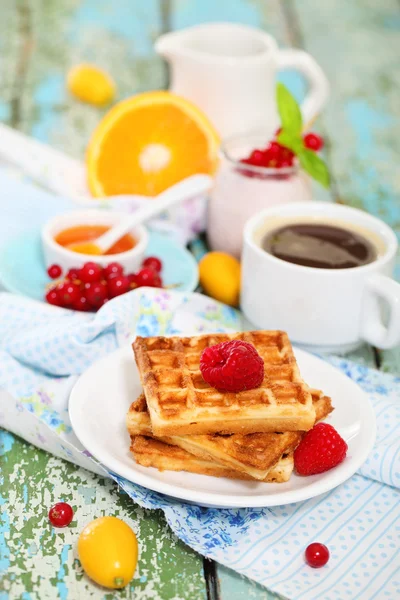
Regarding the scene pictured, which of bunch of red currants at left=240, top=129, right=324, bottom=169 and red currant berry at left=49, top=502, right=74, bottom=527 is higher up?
bunch of red currants at left=240, top=129, right=324, bottom=169

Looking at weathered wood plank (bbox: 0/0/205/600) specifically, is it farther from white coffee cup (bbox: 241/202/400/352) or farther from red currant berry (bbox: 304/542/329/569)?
white coffee cup (bbox: 241/202/400/352)

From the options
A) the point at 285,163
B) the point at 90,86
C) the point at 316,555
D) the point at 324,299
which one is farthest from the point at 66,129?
the point at 316,555

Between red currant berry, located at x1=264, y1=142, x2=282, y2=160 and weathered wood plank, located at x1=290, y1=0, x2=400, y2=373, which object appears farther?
weathered wood plank, located at x1=290, y1=0, x2=400, y2=373

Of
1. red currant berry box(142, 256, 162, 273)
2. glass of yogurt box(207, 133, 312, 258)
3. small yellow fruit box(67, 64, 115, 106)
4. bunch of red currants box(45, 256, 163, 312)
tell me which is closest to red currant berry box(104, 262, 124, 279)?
bunch of red currants box(45, 256, 163, 312)

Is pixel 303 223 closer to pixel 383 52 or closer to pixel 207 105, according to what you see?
pixel 207 105

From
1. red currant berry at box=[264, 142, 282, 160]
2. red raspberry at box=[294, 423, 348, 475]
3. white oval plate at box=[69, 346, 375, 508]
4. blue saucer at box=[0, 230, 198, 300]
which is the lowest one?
blue saucer at box=[0, 230, 198, 300]

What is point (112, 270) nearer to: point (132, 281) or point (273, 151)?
point (132, 281)

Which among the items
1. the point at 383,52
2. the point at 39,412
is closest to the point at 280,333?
the point at 39,412
